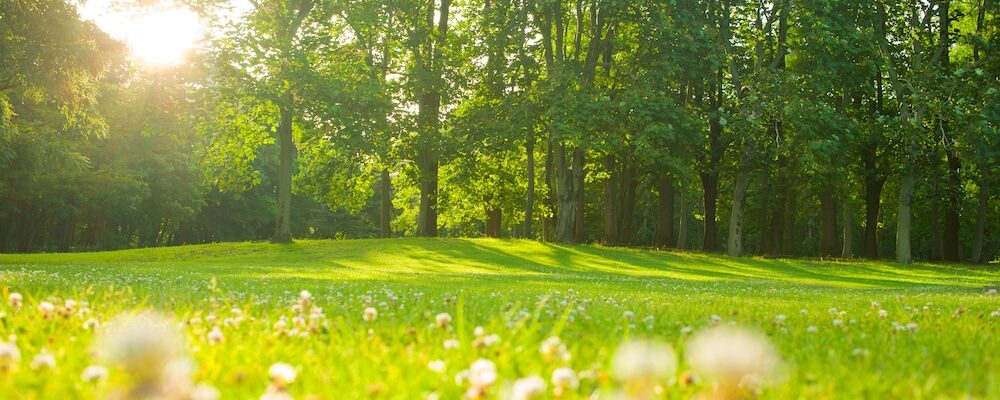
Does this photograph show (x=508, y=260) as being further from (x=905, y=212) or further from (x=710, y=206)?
(x=905, y=212)

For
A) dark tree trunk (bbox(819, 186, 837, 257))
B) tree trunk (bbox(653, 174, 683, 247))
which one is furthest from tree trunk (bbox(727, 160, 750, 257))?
dark tree trunk (bbox(819, 186, 837, 257))

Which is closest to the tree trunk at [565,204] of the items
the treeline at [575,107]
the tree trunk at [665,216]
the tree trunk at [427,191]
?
the treeline at [575,107]

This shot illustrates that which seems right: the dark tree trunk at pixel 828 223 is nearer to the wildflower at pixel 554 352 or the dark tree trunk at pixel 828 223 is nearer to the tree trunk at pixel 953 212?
the tree trunk at pixel 953 212

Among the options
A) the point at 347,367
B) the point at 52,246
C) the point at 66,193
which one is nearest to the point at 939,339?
the point at 347,367

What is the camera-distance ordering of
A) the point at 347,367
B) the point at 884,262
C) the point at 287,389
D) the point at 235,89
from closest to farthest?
the point at 287,389 < the point at 347,367 < the point at 235,89 < the point at 884,262

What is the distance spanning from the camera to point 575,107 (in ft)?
132

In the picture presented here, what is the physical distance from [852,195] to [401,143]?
1114 inches

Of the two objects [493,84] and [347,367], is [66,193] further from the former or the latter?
[347,367]

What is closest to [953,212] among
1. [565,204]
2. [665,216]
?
[665,216]

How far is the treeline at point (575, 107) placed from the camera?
40812 mm

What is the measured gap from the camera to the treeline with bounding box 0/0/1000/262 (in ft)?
134

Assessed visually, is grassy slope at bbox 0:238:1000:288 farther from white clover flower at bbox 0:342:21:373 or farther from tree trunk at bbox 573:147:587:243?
white clover flower at bbox 0:342:21:373

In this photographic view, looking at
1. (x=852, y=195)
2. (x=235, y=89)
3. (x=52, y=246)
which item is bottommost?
(x=52, y=246)

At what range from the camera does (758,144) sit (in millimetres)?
44312
